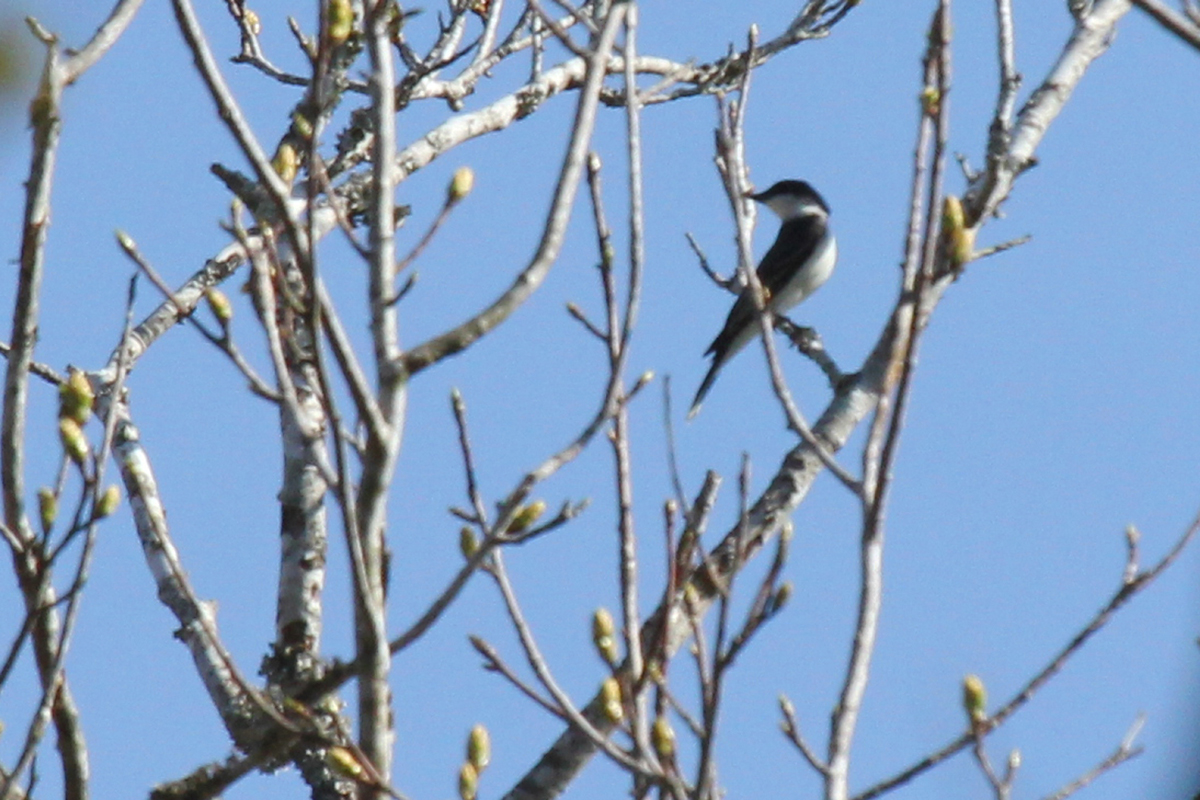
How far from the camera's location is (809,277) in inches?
440

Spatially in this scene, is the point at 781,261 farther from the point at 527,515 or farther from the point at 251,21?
the point at 527,515

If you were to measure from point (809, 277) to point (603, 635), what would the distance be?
7.98 meters

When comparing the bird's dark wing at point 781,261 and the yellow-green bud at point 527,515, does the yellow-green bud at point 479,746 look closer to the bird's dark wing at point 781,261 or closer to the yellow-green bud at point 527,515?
the yellow-green bud at point 527,515

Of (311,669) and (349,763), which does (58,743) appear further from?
(311,669)

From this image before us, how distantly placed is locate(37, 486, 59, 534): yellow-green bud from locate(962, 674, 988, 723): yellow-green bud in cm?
169

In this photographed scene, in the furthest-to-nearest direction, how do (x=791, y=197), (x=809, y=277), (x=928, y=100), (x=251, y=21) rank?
(x=791, y=197), (x=809, y=277), (x=251, y=21), (x=928, y=100)

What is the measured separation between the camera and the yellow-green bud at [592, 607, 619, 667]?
11.1 ft

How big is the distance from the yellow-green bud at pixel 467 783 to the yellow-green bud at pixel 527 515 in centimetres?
46

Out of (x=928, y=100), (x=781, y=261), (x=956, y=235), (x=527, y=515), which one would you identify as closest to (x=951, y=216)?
(x=956, y=235)

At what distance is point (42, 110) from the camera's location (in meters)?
3.03

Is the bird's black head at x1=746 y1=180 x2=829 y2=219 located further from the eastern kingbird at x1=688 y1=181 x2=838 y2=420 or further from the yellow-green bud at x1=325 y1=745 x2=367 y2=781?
the yellow-green bud at x1=325 y1=745 x2=367 y2=781

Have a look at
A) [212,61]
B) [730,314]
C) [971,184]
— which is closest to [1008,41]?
[971,184]

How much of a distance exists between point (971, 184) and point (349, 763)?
3.31 metres

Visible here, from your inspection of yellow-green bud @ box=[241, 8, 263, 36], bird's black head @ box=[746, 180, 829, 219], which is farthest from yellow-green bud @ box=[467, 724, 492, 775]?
bird's black head @ box=[746, 180, 829, 219]
